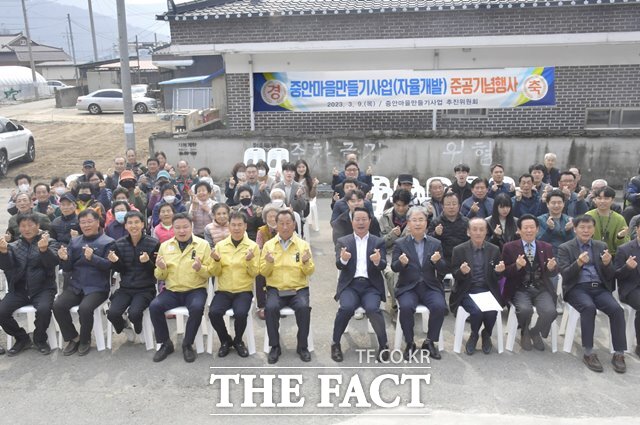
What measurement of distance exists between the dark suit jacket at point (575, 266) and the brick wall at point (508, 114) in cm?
740

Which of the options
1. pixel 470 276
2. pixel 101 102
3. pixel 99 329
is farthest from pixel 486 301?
pixel 101 102

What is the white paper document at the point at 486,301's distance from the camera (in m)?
5.20

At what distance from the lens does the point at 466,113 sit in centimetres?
1298

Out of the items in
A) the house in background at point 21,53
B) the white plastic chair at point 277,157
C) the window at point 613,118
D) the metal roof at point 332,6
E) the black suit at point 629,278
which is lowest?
the black suit at point 629,278

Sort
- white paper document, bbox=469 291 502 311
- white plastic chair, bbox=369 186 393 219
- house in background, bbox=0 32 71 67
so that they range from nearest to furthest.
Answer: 1. white paper document, bbox=469 291 502 311
2. white plastic chair, bbox=369 186 393 219
3. house in background, bbox=0 32 71 67

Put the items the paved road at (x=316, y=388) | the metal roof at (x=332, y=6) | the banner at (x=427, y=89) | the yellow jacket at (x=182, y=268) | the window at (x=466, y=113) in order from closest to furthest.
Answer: the paved road at (x=316, y=388)
the yellow jacket at (x=182, y=268)
the metal roof at (x=332, y=6)
the banner at (x=427, y=89)
the window at (x=466, y=113)

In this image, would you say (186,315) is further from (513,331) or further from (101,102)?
(101,102)

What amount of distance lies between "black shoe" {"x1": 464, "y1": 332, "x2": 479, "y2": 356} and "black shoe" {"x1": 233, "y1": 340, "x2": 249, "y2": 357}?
2.11 meters

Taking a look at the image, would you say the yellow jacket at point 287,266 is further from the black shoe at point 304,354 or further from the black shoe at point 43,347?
the black shoe at point 43,347

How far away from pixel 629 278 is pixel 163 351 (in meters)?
4.47

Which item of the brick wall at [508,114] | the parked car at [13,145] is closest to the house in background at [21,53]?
the parked car at [13,145]

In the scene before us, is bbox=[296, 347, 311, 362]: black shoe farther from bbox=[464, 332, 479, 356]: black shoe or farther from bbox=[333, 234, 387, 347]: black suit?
bbox=[464, 332, 479, 356]: black shoe

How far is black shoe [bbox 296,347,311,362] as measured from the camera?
5.23 meters

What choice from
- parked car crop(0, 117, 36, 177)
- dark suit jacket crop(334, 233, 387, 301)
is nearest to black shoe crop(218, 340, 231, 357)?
dark suit jacket crop(334, 233, 387, 301)
